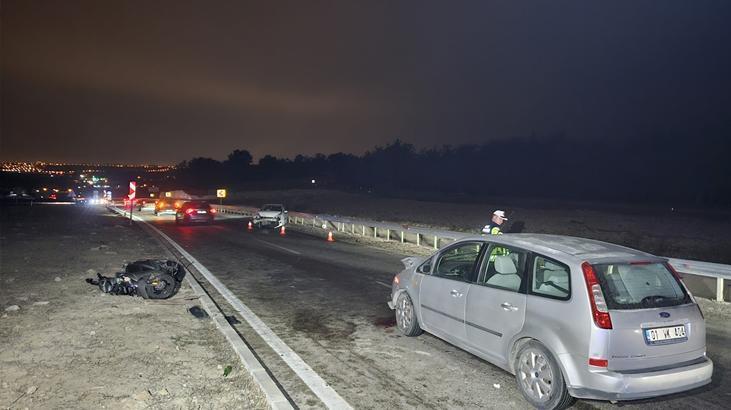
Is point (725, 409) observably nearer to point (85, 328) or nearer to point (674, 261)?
point (674, 261)

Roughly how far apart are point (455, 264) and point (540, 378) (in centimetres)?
→ 210

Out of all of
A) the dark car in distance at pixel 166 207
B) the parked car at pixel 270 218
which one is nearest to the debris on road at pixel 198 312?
the parked car at pixel 270 218

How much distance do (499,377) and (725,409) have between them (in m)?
2.11

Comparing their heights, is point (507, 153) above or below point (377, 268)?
above

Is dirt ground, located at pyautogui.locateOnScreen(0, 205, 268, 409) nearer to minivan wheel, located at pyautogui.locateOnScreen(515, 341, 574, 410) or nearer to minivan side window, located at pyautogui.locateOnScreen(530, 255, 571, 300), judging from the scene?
minivan wheel, located at pyautogui.locateOnScreen(515, 341, 574, 410)

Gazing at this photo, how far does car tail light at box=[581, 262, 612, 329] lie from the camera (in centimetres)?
442

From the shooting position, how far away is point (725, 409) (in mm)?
4855

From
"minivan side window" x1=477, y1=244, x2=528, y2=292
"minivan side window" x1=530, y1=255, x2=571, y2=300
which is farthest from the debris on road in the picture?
"minivan side window" x1=530, y1=255, x2=571, y2=300

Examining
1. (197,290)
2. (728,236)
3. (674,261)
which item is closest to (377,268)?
(197,290)

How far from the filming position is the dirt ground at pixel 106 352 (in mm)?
4977

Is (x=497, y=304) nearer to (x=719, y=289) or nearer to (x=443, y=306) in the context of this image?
(x=443, y=306)

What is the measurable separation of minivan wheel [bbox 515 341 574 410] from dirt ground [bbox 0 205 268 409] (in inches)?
101

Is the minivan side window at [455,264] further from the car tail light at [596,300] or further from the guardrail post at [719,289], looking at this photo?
the guardrail post at [719,289]

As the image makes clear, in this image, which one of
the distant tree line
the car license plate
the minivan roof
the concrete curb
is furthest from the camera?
the distant tree line
